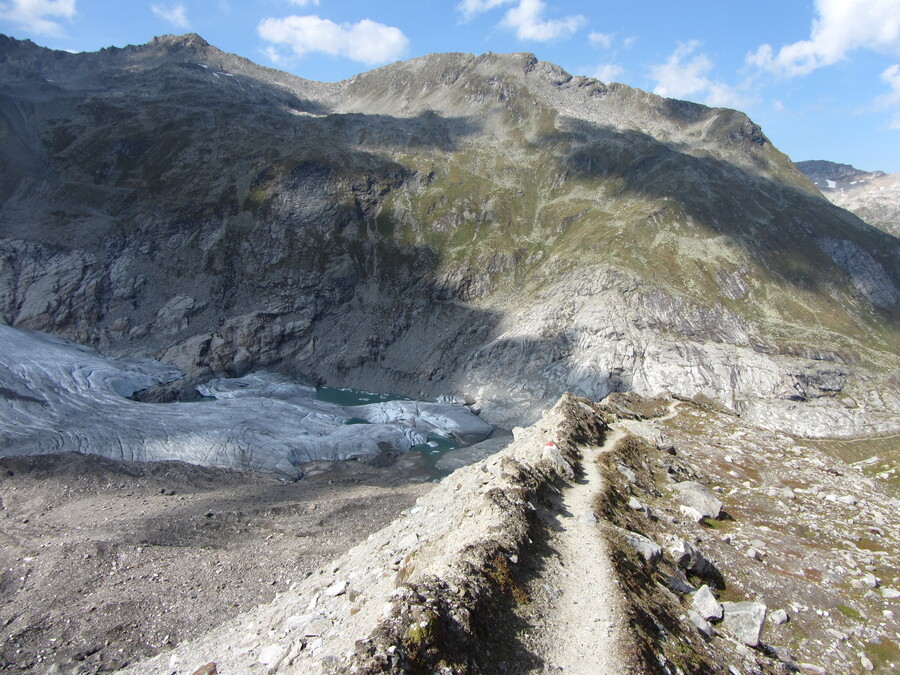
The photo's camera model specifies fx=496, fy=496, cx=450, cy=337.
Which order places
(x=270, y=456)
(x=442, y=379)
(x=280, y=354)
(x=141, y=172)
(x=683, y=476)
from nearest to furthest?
(x=683, y=476), (x=270, y=456), (x=442, y=379), (x=280, y=354), (x=141, y=172)

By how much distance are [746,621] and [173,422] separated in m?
78.0

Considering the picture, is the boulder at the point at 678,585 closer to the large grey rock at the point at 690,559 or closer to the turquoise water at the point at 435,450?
the large grey rock at the point at 690,559

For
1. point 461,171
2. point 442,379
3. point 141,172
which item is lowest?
point 442,379

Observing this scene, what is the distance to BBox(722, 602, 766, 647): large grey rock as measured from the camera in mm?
16062

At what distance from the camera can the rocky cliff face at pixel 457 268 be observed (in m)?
112

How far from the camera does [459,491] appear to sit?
26.3m

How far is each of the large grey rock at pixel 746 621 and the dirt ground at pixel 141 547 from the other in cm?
2617

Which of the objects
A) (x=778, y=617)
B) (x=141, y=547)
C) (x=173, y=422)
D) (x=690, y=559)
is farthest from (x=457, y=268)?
(x=778, y=617)

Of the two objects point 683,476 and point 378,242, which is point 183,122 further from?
point 683,476

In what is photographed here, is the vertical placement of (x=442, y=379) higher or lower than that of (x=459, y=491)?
lower

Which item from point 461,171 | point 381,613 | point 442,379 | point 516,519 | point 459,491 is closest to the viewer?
point 381,613

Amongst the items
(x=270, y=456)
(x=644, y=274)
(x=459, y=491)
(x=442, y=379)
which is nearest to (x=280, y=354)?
(x=442, y=379)

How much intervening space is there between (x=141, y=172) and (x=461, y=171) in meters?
116

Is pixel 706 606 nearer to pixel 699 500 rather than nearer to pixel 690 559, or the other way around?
pixel 690 559
